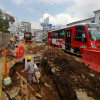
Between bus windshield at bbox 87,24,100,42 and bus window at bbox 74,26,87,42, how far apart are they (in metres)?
0.51

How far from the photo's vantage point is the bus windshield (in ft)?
20.5

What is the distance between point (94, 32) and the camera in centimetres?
644

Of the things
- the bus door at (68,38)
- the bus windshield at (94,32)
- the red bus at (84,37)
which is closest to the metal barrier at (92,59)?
the red bus at (84,37)

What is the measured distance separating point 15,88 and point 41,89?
1351 millimetres

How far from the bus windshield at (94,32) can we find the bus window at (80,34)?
20.0 inches

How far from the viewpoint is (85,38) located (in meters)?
6.52

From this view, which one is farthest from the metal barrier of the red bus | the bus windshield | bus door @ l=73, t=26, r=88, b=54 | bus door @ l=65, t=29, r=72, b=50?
bus door @ l=65, t=29, r=72, b=50

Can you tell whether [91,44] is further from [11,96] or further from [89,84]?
[11,96]

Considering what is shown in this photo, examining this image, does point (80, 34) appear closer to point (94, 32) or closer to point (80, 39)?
point (80, 39)

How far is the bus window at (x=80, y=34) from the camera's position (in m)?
6.71

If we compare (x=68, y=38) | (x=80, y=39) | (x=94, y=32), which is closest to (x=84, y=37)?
(x=80, y=39)

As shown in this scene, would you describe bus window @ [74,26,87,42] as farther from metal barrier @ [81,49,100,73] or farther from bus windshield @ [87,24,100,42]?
metal barrier @ [81,49,100,73]

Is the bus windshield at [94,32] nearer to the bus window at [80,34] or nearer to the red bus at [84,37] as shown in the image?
the red bus at [84,37]

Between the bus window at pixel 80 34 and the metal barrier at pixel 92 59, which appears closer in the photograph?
the metal barrier at pixel 92 59
